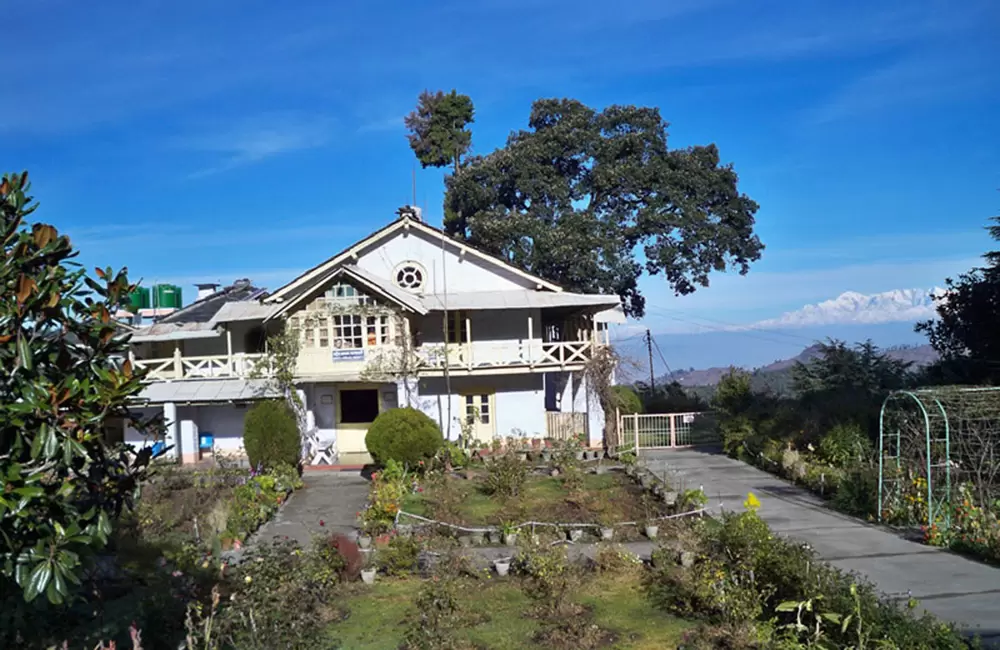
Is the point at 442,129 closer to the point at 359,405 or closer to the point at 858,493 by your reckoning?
the point at 359,405

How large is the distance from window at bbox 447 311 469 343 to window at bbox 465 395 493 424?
1954mm

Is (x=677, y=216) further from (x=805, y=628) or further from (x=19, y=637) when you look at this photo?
(x=19, y=637)

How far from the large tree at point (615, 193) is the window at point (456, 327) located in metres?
7.81

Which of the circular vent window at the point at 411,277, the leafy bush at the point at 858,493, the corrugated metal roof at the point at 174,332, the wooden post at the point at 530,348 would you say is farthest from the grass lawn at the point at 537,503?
the corrugated metal roof at the point at 174,332

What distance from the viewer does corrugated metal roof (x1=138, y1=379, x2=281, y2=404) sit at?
1028 inches

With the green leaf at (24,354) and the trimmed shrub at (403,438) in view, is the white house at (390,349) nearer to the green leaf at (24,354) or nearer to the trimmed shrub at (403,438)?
the trimmed shrub at (403,438)

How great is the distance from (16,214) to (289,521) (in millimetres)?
13987

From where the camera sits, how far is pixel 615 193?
37.2 meters

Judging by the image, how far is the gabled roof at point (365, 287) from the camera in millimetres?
25703

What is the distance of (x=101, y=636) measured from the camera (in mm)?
8109

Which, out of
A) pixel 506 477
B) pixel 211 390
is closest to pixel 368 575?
pixel 506 477

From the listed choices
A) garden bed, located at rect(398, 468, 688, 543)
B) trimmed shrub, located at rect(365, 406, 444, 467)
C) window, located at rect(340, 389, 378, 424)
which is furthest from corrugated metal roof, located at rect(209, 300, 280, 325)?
garden bed, located at rect(398, 468, 688, 543)

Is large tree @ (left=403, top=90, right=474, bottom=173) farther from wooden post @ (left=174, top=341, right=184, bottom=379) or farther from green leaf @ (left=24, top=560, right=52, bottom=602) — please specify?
green leaf @ (left=24, top=560, right=52, bottom=602)

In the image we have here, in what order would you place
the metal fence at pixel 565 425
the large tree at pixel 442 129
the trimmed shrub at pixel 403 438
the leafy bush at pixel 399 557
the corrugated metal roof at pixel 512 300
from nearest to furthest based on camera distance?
1. the leafy bush at pixel 399 557
2. the trimmed shrub at pixel 403 438
3. the corrugated metal roof at pixel 512 300
4. the metal fence at pixel 565 425
5. the large tree at pixel 442 129
